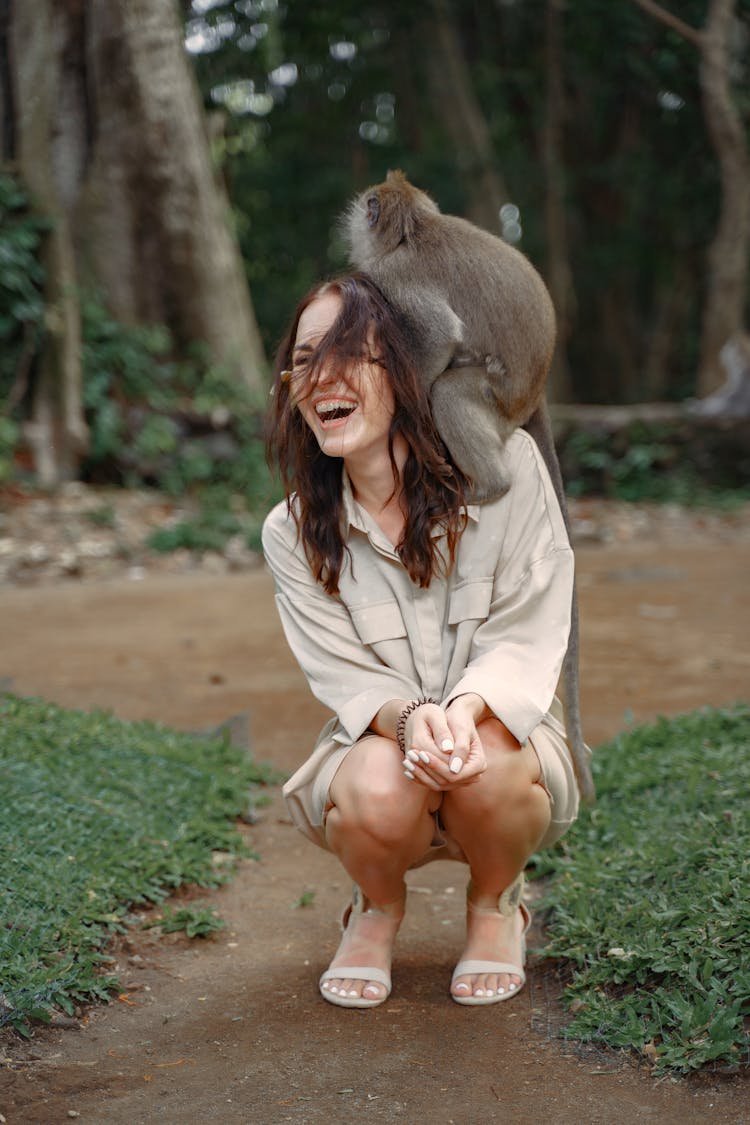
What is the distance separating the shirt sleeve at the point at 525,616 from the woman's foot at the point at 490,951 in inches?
16.0

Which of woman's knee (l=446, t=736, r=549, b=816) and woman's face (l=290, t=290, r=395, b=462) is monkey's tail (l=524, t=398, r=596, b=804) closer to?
woman's knee (l=446, t=736, r=549, b=816)

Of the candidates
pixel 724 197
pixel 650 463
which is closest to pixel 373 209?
pixel 650 463

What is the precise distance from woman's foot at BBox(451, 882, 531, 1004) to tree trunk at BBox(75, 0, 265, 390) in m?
6.88

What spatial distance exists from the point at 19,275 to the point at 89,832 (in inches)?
236

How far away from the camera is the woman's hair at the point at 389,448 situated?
2.32 meters

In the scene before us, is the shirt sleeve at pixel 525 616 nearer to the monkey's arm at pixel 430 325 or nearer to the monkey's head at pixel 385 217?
the monkey's arm at pixel 430 325

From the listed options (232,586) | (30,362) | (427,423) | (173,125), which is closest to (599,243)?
(173,125)

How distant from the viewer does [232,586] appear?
21.8ft

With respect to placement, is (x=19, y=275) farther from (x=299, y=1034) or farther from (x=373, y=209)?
(x=299, y=1034)

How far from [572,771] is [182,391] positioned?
6953 millimetres

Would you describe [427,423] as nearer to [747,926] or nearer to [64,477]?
[747,926]

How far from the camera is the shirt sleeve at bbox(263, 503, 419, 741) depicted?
2.35 metres

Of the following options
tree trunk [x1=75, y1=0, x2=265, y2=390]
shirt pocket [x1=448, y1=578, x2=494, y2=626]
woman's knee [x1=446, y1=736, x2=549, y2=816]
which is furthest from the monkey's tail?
tree trunk [x1=75, y1=0, x2=265, y2=390]

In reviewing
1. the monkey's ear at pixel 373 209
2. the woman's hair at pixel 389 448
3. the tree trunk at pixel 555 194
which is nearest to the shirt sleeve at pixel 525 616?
the woman's hair at pixel 389 448
